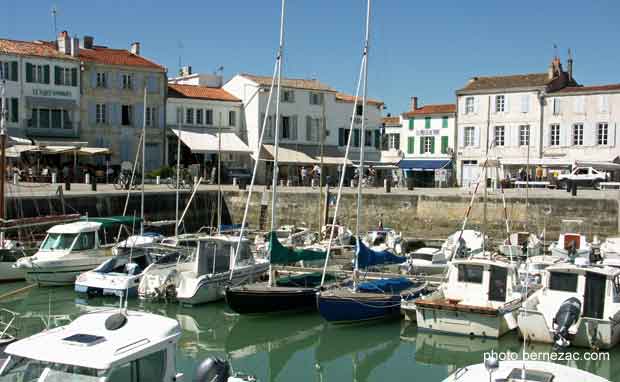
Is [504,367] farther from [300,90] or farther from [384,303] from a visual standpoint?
[300,90]

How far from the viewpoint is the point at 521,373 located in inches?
377

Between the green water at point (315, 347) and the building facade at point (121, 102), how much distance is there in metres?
26.2

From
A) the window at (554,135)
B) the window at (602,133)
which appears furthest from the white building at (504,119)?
the window at (602,133)

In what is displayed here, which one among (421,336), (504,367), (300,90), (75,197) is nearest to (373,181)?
(300,90)

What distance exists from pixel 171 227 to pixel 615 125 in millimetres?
27387

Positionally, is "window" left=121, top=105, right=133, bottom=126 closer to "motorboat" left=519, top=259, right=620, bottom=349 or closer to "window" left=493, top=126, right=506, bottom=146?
"window" left=493, top=126, right=506, bottom=146

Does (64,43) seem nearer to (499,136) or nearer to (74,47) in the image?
(74,47)

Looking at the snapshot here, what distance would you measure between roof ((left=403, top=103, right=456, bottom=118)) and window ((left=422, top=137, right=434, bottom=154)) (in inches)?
74.8

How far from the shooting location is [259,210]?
1613 inches

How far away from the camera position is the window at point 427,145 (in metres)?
55.3

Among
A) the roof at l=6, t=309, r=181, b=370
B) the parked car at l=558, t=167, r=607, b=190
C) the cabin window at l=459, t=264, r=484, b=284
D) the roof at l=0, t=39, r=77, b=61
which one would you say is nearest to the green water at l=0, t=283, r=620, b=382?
the cabin window at l=459, t=264, r=484, b=284

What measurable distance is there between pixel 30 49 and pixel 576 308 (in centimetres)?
3698

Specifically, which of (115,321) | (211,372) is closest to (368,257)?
(211,372)

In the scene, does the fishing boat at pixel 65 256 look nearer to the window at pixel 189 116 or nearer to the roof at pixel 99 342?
the roof at pixel 99 342
